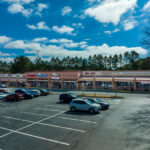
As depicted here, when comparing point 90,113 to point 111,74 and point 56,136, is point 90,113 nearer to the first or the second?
point 56,136

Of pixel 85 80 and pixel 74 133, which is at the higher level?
pixel 85 80

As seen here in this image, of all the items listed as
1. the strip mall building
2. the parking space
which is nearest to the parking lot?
the parking space

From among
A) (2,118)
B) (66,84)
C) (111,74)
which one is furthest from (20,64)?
(2,118)

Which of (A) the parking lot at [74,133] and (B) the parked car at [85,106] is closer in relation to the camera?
(A) the parking lot at [74,133]

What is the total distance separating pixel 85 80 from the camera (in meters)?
46.6

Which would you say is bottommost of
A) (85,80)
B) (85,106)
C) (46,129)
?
(46,129)

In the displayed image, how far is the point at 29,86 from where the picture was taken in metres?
56.7

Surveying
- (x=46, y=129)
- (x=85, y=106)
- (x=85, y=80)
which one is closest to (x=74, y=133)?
(x=46, y=129)

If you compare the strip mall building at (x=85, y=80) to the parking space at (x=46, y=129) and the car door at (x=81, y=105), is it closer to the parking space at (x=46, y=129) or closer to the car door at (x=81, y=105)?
the car door at (x=81, y=105)

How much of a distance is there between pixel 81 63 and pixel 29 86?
5709 centimetres

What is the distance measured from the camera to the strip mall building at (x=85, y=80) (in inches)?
1588

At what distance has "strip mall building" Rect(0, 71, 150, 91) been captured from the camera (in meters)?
40.3

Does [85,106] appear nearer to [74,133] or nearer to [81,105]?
[81,105]

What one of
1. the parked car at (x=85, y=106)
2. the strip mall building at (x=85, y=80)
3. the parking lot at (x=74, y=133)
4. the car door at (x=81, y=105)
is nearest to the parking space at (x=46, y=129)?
the parking lot at (x=74, y=133)
